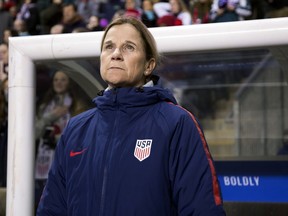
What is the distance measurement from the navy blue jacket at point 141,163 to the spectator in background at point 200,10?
5.42 meters

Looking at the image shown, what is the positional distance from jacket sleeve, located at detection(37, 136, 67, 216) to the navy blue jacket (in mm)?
73

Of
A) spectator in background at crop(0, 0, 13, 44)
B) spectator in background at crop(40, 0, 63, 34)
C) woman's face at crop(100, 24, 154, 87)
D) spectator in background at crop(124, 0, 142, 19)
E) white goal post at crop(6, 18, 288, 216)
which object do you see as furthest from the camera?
spectator in background at crop(0, 0, 13, 44)

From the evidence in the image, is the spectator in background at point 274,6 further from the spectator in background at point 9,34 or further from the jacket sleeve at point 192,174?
the jacket sleeve at point 192,174

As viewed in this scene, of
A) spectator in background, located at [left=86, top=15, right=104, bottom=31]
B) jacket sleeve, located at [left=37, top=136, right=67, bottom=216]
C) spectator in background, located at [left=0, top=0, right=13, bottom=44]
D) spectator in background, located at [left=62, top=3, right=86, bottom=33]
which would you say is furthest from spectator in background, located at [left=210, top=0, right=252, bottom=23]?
jacket sleeve, located at [left=37, top=136, right=67, bottom=216]

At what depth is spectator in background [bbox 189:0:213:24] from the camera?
785cm

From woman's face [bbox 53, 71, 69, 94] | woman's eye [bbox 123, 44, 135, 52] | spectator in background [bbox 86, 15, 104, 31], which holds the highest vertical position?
spectator in background [bbox 86, 15, 104, 31]

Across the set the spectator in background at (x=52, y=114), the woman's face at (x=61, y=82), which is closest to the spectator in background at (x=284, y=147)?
the spectator in background at (x=52, y=114)

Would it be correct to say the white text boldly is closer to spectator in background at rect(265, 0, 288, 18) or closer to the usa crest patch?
the usa crest patch

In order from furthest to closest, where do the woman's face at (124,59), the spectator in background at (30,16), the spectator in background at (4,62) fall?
the spectator in background at (30,16) → the spectator in background at (4,62) → the woman's face at (124,59)

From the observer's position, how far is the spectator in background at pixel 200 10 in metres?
7.85

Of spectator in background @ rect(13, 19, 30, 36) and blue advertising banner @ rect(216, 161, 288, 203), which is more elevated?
spectator in background @ rect(13, 19, 30, 36)

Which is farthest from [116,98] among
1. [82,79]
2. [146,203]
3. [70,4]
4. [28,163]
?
[70,4]

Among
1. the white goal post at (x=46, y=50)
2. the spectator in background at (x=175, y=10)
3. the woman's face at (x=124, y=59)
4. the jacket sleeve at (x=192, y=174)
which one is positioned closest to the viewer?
the jacket sleeve at (x=192, y=174)

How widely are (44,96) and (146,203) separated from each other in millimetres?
2382
